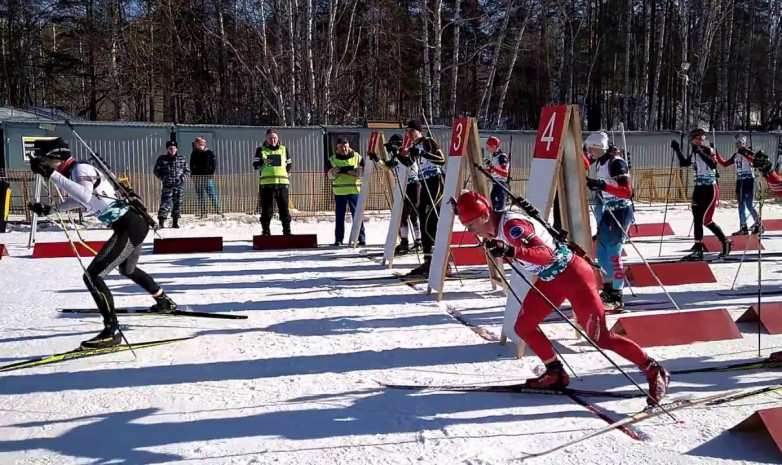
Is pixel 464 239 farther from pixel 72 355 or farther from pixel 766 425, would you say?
pixel 766 425

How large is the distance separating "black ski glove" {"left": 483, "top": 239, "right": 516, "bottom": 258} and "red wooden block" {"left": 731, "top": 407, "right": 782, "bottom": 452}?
1573mm

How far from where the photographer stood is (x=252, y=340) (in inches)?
231

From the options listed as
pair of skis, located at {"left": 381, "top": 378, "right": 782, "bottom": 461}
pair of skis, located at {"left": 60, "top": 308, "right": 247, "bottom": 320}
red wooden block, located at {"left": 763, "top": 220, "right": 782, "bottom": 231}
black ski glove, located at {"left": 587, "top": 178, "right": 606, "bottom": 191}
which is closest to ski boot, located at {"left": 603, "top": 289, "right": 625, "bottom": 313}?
black ski glove, located at {"left": 587, "top": 178, "right": 606, "bottom": 191}

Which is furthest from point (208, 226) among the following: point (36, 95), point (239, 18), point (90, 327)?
point (36, 95)

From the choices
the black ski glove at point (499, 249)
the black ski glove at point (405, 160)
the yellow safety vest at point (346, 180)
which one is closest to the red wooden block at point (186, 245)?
the yellow safety vest at point (346, 180)

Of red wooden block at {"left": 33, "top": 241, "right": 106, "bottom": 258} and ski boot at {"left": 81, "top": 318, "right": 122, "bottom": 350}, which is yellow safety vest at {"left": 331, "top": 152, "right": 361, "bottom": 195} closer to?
red wooden block at {"left": 33, "top": 241, "right": 106, "bottom": 258}

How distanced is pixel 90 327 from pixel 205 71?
3016 cm

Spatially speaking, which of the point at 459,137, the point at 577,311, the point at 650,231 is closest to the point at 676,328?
the point at 577,311

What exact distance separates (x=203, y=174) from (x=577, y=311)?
1435 centimetres

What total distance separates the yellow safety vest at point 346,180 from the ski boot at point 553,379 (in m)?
8.04

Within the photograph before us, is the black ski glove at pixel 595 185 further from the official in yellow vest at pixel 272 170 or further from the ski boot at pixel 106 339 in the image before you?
the official in yellow vest at pixel 272 170

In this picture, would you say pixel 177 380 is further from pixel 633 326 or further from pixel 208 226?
pixel 208 226

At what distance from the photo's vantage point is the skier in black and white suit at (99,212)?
17.8ft

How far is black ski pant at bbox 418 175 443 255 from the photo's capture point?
891 centimetres
